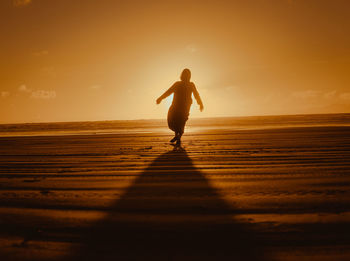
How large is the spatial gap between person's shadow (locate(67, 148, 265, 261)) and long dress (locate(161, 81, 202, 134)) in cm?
467

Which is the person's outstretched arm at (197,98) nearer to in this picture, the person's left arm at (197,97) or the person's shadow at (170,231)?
the person's left arm at (197,97)

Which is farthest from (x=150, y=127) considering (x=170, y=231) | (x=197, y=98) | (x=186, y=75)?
(x=170, y=231)

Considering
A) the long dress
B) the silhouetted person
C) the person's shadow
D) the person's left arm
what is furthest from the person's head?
the person's shadow

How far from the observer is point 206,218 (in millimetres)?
1637

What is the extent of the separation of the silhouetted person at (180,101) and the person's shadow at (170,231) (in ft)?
15.3

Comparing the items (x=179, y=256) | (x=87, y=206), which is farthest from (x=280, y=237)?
(x=87, y=206)

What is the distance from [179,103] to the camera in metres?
7.01

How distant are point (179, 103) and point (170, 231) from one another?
574cm

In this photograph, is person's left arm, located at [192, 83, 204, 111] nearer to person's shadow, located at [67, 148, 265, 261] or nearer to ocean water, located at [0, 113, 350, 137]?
person's shadow, located at [67, 148, 265, 261]

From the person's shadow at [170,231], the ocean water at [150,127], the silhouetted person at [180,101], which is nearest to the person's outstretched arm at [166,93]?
the silhouetted person at [180,101]

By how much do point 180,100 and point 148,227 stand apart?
5.70 meters

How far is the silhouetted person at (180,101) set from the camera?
→ 6.93 meters

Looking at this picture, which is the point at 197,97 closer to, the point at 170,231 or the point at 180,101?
the point at 180,101

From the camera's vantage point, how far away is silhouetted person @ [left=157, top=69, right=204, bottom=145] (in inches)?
273
